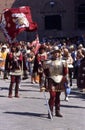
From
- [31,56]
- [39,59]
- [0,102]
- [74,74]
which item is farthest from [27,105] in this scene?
[31,56]

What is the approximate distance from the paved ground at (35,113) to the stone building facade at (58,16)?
1347 inches

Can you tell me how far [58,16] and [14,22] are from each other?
114 feet

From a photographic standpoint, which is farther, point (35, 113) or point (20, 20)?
point (20, 20)

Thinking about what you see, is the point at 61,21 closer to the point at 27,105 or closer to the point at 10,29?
the point at 10,29

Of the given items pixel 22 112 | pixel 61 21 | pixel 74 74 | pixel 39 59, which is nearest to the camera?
pixel 22 112

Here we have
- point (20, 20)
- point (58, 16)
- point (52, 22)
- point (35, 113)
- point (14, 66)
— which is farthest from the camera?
point (58, 16)

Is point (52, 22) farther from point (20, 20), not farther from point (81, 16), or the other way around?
point (20, 20)

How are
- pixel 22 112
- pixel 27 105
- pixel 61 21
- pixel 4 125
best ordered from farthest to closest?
pixel 61 21, pixel 27 105, pixel 22 112, pixel 4 125

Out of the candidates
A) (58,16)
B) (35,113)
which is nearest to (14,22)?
(35,113)

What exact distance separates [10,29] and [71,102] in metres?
4.20

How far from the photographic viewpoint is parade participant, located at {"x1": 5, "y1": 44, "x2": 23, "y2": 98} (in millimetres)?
19344

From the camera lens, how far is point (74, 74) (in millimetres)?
26609

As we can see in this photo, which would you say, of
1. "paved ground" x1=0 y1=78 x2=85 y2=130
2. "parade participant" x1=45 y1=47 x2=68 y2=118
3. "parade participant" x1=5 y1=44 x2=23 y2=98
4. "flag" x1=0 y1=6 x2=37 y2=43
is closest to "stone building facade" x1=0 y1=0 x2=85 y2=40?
"flag" x1=0 y1=6 x2=37 y2=43

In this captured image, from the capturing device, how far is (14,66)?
19422 millimetres
